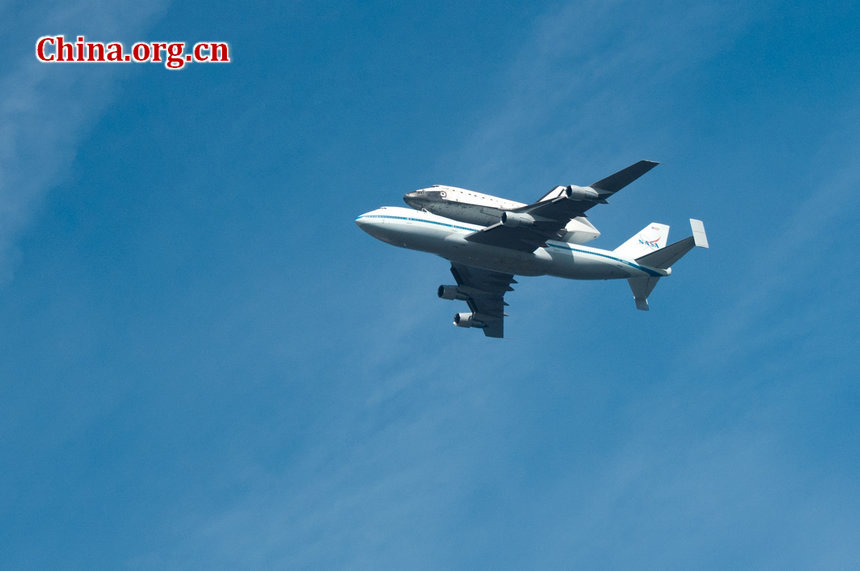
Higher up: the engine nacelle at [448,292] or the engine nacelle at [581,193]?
the engine nacelle at [448,292]

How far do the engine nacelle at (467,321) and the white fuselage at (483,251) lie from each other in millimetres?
10130

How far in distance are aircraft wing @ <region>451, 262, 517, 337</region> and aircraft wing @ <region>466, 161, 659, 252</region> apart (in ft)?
30.1

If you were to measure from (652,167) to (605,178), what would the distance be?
335 centimetres

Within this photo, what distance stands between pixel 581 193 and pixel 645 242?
13098mm

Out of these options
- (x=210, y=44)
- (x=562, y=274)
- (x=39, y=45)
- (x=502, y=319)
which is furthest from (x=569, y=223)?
(x=39, y=45)

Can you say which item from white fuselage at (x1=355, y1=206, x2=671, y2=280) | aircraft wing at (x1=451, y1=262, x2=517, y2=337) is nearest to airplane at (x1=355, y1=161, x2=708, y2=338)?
white fuselage at (x1=355, y1=206, x2=671, y2=280)

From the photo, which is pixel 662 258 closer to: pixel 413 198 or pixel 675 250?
pixel 675 250

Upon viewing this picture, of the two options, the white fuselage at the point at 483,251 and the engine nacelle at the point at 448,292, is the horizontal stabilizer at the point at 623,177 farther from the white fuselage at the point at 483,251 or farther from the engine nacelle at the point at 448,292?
the engine nacelle at the point at 448,292

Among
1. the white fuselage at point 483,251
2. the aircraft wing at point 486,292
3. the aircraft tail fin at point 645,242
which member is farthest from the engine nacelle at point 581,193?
the aircraft wing at point 486,292

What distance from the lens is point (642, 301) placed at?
2913 inches

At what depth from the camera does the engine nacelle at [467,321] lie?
79.2 m

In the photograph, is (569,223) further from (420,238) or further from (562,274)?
(420,238)

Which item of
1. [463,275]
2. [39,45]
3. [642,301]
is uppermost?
[39,45]

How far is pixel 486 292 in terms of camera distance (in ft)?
257
